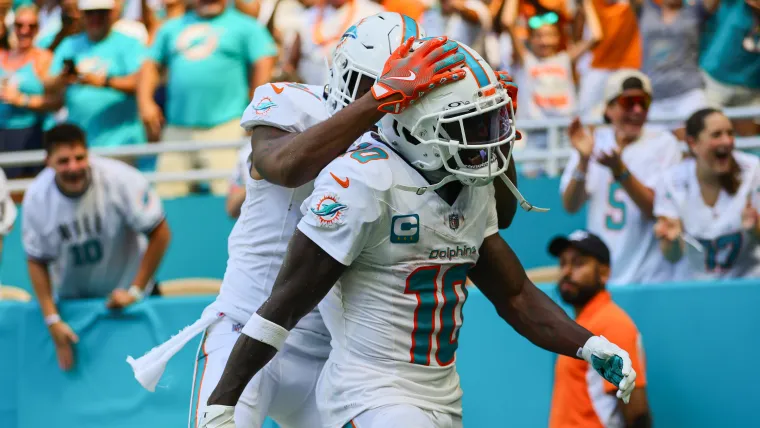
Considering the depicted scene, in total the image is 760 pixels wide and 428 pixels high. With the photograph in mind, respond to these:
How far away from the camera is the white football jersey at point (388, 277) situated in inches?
120

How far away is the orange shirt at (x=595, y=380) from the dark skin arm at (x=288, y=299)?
6.40 feet

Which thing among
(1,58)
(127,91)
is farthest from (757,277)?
(1,58)

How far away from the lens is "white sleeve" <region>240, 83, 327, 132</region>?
3393 millimetres

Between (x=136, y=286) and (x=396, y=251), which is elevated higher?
(x=396, y=251)

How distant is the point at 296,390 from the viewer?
12.0 ft

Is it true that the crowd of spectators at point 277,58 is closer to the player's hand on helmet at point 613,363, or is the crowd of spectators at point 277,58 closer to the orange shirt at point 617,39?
the orange shirt at point 617,39

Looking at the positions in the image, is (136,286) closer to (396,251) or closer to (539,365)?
(539,365)

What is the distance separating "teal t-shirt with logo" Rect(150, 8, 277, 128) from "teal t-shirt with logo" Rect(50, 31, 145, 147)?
266mm

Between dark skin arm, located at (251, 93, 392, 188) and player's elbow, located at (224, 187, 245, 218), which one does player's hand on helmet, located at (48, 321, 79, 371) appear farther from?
dark skin arm, located at (251, 93, 392, 188)

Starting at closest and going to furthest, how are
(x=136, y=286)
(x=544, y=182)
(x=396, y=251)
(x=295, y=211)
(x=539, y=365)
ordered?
(x=396, y=251) → (x=295, y=211) → (x=539, y=365) → (x=136, y=286) → (x=544, y=182)

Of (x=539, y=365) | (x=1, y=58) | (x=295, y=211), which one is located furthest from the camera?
(x=1, y=58)

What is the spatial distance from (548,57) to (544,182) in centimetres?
92

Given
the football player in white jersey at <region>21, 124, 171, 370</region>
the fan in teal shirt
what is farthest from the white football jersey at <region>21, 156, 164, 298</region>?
the fan in teal shirt

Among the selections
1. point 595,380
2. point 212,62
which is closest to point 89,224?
point 212,62
